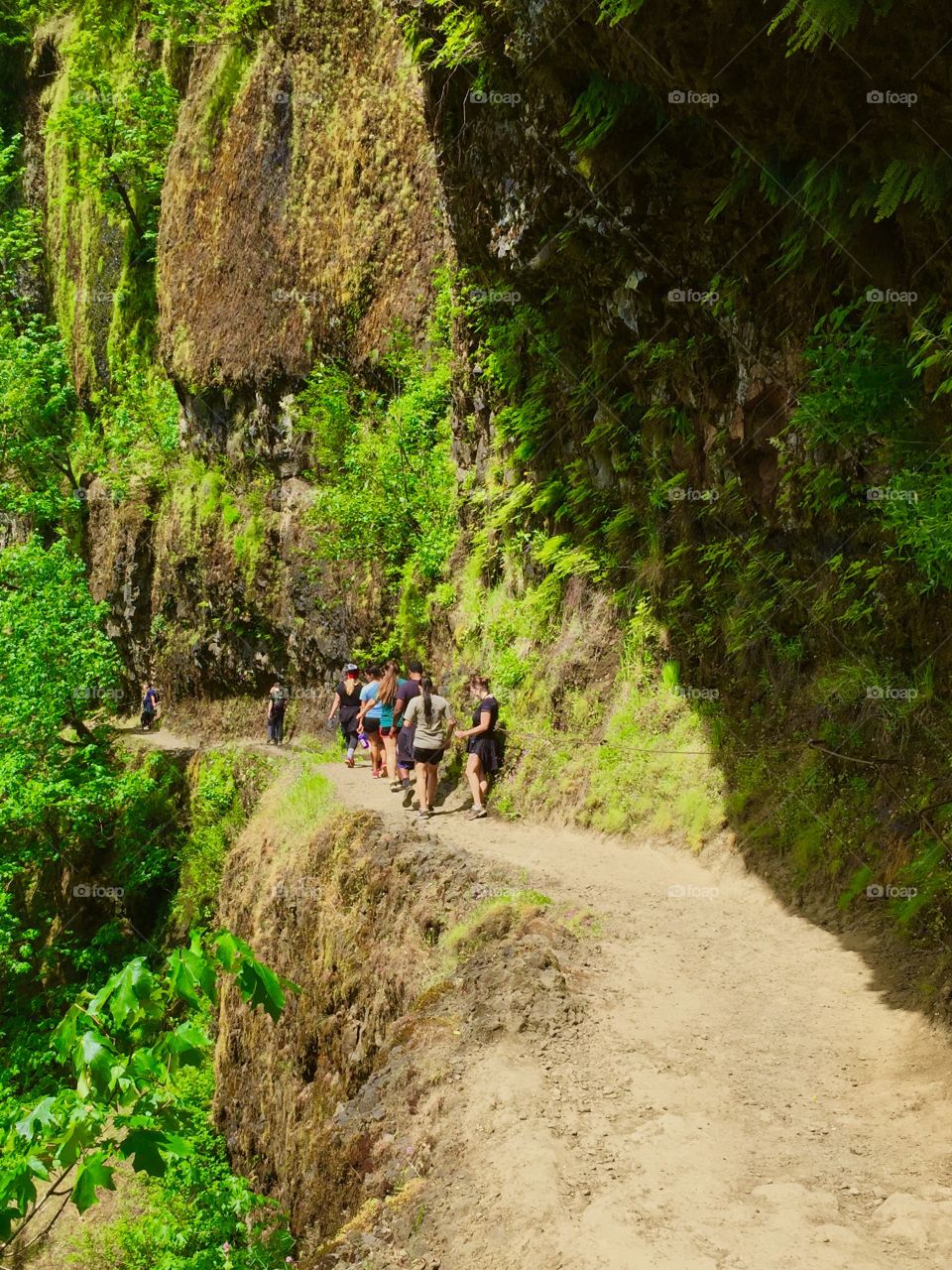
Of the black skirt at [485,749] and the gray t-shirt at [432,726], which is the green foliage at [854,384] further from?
the black skirt at [485,749]

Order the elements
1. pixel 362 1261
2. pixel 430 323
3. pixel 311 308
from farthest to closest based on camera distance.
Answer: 1. pixel 311 308
2. pixel 430 323
3. pixel 362 1261

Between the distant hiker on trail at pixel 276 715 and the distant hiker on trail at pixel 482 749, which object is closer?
the distant hiker on trail at pixel 482 749

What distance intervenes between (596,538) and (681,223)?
4.23 metres

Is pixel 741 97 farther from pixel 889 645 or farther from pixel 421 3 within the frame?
pixel 421 3

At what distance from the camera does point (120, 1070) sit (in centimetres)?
278

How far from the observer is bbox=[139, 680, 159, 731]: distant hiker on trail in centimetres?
2902

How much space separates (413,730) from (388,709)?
2.06 metres

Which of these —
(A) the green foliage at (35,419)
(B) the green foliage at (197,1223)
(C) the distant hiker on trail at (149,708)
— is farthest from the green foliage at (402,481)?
(A) the green foliage at (35,419)

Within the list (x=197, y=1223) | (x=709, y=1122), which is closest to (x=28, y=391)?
(x=197, y=1223)

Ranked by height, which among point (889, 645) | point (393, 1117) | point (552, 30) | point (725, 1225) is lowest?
point (393, 1117)

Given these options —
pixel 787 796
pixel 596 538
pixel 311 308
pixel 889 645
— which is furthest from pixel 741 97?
pixel 311 308

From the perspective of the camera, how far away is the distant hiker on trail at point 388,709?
595 inches

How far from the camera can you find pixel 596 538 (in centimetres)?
1270

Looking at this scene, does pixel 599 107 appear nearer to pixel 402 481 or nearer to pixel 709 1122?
pixel 709 1122
